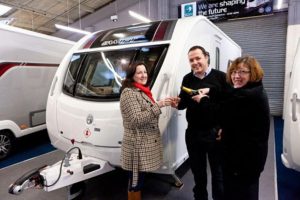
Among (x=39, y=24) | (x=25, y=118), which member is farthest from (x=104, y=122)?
(x=39, y=24)

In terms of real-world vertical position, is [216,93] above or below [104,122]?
above

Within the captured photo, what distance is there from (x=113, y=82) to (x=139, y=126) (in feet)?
2.77

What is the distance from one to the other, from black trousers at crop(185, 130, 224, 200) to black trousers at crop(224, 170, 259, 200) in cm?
44

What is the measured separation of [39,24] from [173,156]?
10864 mm

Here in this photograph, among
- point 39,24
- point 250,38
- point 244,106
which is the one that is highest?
point 39,24

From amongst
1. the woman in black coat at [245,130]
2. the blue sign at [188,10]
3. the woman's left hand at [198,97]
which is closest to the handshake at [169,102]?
the woman's left hand at [198,97]

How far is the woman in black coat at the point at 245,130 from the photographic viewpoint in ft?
5.33

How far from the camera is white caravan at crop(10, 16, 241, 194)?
2432 millimetres

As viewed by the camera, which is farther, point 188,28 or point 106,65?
point 106,65

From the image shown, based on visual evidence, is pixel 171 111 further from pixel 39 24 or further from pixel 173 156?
pixel 39 24

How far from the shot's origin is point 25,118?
4.66m

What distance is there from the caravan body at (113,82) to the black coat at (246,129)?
81cm

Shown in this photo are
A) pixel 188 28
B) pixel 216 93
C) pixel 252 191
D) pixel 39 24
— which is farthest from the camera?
pixel 39 24

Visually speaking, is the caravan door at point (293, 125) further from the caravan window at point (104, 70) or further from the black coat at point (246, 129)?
the caravan window at point (104, 70)
